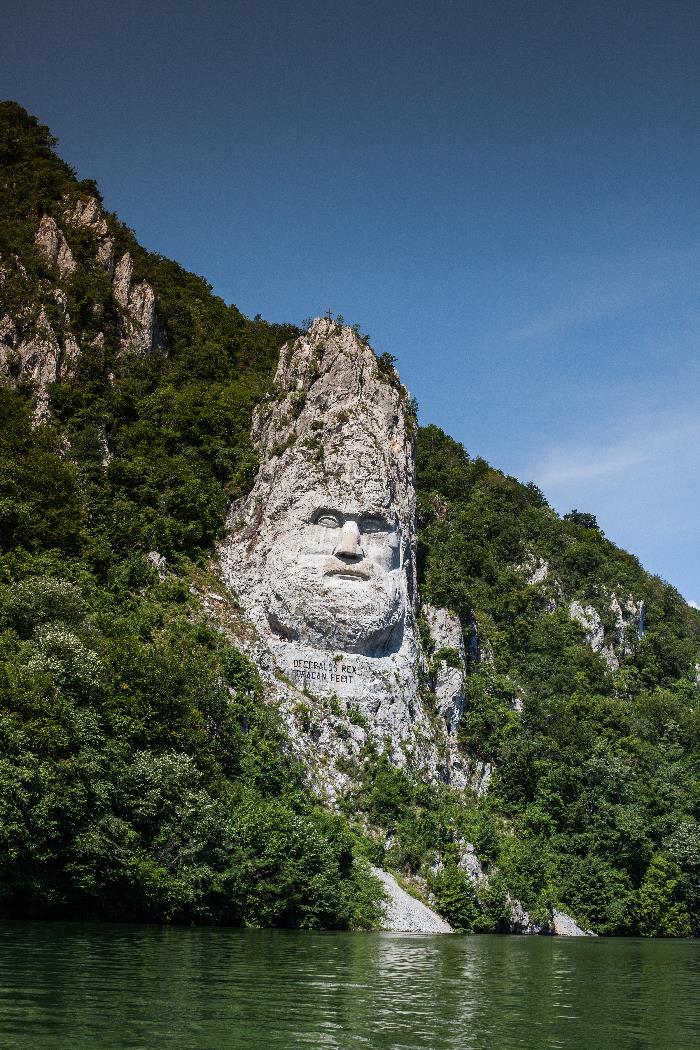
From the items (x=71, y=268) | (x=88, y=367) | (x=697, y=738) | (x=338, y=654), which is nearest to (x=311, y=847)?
(x=338, y=654)

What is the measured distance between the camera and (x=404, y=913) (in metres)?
47.4

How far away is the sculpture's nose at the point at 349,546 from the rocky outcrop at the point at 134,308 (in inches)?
902

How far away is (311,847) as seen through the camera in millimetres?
41062

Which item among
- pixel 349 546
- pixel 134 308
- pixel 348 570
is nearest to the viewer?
pixel 348 570

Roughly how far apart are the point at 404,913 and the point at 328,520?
25827 mm

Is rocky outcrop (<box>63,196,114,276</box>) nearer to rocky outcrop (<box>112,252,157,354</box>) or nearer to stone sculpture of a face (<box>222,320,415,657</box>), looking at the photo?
rocky outcrop (<box>112,252,157,354</box>)

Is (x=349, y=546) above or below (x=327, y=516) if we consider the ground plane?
below

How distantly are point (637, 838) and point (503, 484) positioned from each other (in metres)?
42.4

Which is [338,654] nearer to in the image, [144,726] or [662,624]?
[144,726]

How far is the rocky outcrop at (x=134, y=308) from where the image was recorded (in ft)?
243

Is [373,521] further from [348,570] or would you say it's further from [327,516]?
[348,570]

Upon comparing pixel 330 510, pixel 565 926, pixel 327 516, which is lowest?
pixel 565 926

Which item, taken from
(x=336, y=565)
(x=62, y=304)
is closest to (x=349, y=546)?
(x=336, y=565)

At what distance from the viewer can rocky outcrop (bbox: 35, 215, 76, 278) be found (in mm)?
72500
